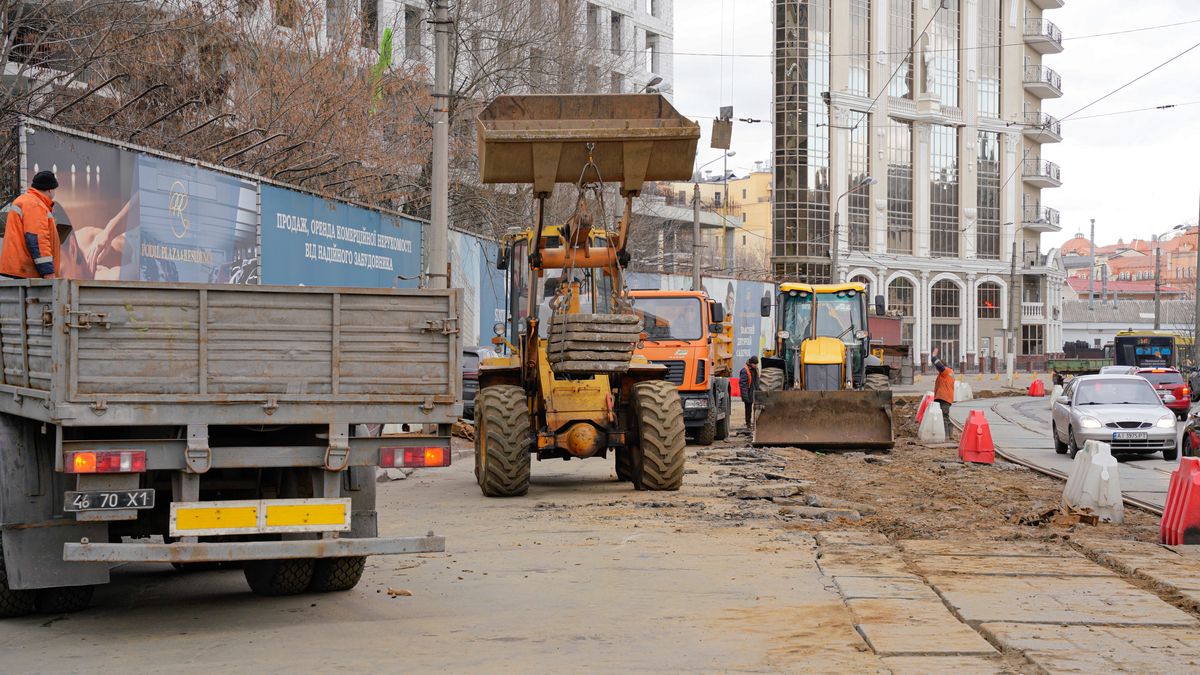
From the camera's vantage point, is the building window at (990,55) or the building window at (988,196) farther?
the building window at (988,196)

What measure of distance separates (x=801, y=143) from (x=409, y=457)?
256ft

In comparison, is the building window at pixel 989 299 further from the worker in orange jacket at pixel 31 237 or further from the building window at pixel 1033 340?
the worker in orange jacket at pixel 31 237

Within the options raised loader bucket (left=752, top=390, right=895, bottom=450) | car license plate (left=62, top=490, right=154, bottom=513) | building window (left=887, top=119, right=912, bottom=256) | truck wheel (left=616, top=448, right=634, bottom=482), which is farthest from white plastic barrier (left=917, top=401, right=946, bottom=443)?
building window (left=887, top=119, right=912, bottom=256)

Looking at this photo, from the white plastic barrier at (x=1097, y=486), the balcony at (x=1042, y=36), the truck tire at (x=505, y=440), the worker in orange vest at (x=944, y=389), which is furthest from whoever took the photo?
the balcony at (x=1042, y=36)

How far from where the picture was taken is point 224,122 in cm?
2703

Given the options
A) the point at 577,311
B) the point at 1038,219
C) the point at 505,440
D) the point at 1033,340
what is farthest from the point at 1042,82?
the point at 505,440

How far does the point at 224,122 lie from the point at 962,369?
6888cm

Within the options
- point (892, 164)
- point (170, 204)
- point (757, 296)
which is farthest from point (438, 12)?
point (892, 164)

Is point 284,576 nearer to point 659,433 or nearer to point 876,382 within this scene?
point 659,433

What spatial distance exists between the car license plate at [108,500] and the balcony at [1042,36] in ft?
302

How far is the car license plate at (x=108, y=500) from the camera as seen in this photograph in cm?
789

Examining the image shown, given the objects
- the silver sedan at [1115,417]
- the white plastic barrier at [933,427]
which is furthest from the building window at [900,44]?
the silver sedan at [1115,417]

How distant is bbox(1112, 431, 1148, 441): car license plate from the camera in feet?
75.7

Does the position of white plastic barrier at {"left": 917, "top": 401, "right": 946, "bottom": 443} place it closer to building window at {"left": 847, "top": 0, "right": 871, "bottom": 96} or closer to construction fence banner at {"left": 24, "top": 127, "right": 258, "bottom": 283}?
construction fence banner at {"left": 24, "top": 127, "right": 258, "bottom": 283}
